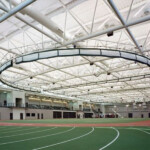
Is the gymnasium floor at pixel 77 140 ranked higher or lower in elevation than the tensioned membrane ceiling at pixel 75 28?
lower

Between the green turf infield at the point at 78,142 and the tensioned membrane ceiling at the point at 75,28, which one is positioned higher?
the tensioned membrane ceiling at the point at 75,28

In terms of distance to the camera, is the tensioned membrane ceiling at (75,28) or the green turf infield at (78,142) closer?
the green turf infield at (78,142)

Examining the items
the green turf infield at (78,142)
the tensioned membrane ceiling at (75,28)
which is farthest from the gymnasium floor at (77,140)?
the tensioned membrane ceiling at (75,28)

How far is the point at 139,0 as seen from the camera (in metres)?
16.1

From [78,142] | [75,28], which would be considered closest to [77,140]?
[78,142]

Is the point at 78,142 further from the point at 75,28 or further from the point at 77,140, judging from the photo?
the point at 75,28

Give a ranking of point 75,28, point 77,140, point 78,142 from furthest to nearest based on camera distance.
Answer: point 75,28 < point 77,140 < point 78,142

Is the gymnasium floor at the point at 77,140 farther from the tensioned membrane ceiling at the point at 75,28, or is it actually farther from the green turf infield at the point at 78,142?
the tensioned membrane ceiling at the point at 75,28

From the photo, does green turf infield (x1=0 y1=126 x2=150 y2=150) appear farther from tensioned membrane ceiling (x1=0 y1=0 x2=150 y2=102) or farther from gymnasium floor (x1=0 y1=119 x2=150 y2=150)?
tensioned membrane ceiling (x1=0 y1=0 x2=150 y2=102)

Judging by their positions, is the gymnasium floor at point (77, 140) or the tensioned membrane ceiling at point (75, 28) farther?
the tensioned membrane ceiling at point (75, 28)

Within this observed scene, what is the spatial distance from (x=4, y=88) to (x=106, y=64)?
30842 mm

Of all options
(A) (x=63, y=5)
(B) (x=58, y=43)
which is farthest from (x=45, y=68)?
(A) (x=63, y=5)

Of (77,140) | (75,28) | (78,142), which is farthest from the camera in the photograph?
(75,28)

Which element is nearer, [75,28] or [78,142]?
[78,142]
